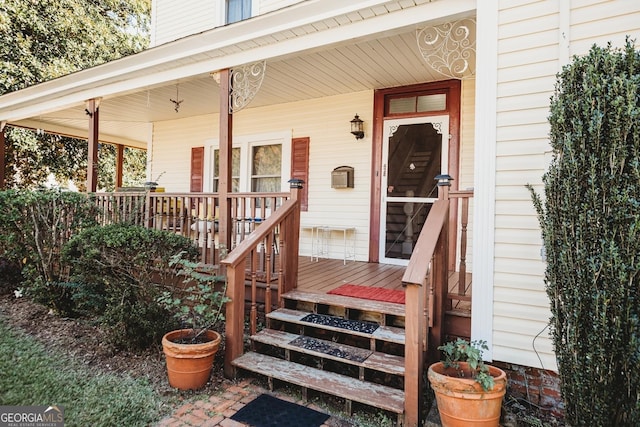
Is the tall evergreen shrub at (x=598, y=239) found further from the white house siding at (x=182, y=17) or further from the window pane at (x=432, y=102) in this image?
the white house siding at (x=182, y=17)

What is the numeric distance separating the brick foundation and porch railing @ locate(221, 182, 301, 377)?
1.97 meters

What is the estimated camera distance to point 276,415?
2.49 meters

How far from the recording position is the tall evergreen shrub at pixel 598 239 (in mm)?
1833

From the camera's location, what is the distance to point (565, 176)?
204cm

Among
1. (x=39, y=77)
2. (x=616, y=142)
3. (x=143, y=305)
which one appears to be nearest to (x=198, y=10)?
(x=143, y=305)

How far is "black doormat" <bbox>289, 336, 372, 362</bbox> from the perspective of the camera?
2766 mm

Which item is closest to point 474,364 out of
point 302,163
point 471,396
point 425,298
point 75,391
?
point 471,396

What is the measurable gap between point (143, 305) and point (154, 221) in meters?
1.83

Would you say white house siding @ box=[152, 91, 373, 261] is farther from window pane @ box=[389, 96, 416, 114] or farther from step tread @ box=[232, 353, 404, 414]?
step tread @ box=[232, 353, 404, 414]

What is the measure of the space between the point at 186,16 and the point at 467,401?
6.82 meters

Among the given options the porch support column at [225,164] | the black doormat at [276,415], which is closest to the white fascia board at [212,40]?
the porch support column at [225,164]

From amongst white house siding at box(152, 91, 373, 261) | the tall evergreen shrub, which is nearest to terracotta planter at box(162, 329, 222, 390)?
the tall evergreen shrub

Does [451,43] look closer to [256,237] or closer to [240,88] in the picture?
[240,88]

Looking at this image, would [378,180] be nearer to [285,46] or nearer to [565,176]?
[285,46]
